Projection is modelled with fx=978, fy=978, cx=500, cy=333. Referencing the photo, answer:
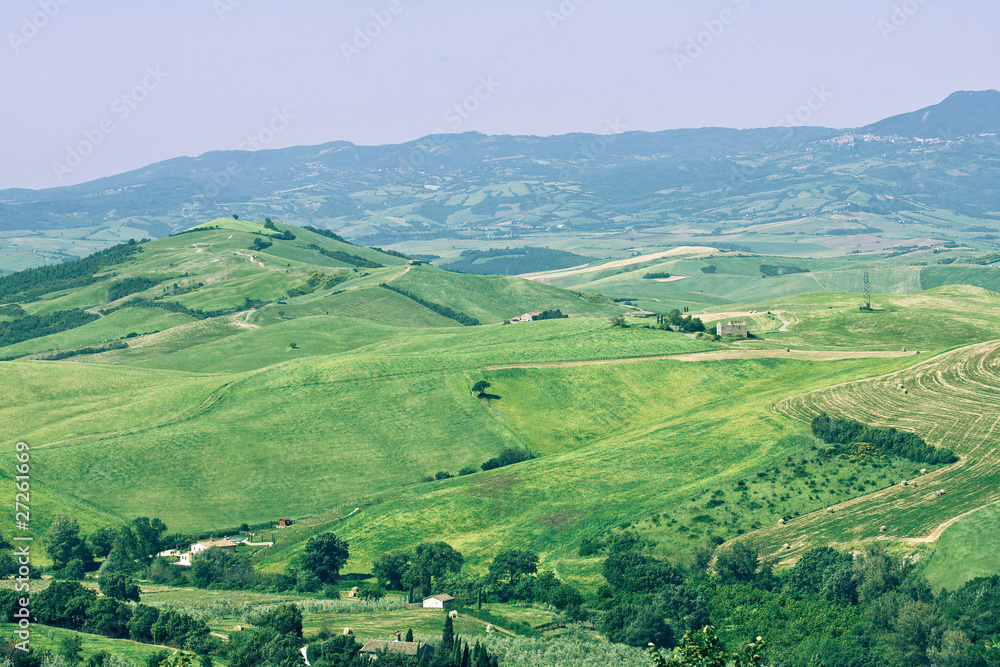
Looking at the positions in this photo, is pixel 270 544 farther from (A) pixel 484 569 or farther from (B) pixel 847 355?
(B) pixel 847 355

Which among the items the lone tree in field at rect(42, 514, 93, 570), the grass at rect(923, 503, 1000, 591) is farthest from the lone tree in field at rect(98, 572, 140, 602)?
the grass at rect(923, 503, 1000, 591)

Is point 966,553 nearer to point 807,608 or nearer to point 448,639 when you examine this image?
point 807,608

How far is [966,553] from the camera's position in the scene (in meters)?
80.2

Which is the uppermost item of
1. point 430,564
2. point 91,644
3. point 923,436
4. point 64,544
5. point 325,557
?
point 91,644

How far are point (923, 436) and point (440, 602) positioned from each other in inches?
2236

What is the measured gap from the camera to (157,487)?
114 meters

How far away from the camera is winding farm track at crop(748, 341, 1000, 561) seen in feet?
290

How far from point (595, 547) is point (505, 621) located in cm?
1910

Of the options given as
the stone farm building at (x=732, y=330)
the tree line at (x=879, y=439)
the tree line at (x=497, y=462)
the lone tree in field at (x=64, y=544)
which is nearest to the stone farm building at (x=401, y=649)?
the lone tree in field at (x=64, y=544)

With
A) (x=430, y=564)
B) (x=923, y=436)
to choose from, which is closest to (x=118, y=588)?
(x=430, y=564)

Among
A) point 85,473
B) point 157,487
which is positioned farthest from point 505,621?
point 85,473

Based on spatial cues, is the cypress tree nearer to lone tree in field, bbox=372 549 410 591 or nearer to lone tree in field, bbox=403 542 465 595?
lone tree in field, bbox=403 542 465 595

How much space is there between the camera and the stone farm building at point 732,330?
6594 inches

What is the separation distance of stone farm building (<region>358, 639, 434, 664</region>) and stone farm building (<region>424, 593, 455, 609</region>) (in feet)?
46.1
